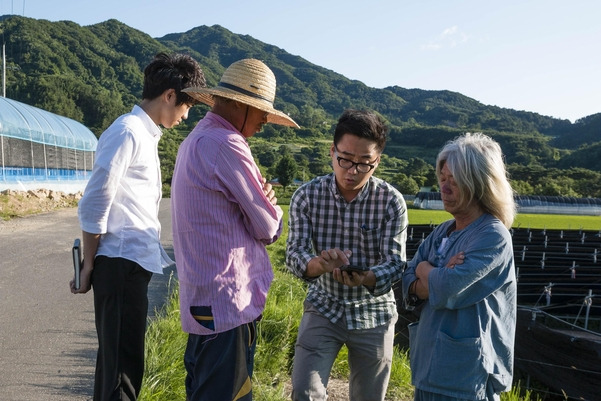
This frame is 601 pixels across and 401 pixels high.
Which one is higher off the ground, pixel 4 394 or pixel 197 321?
pixel 197 321

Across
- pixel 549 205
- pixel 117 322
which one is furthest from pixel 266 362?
pixel 549 205

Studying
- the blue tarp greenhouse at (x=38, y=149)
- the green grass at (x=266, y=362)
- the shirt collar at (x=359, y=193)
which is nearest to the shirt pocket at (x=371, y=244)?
the shirt collar at (x=359, y=193)

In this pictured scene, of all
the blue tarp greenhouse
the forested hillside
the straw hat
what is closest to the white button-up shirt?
the straw hat

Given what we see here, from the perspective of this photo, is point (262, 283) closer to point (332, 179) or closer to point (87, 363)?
point (332, 179)

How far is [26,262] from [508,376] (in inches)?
293

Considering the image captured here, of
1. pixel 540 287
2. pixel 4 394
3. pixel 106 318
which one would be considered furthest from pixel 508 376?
pixel 540 287

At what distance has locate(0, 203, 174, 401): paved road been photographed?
3627 mm

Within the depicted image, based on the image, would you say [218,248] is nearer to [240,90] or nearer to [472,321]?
[240,90]

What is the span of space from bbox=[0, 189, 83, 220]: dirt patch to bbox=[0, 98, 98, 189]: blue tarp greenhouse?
54 centimetres

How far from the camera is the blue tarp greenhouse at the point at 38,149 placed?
678 inches

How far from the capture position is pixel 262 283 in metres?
2.18

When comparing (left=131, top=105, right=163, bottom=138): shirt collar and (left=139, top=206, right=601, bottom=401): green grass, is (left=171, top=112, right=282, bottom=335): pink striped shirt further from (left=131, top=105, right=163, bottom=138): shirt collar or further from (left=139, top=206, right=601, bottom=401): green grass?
(left=139, top=206, right=601, bottom=401): green grass

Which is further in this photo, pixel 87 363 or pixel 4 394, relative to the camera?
pixel 87 363

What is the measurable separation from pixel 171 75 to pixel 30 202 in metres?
14.8
